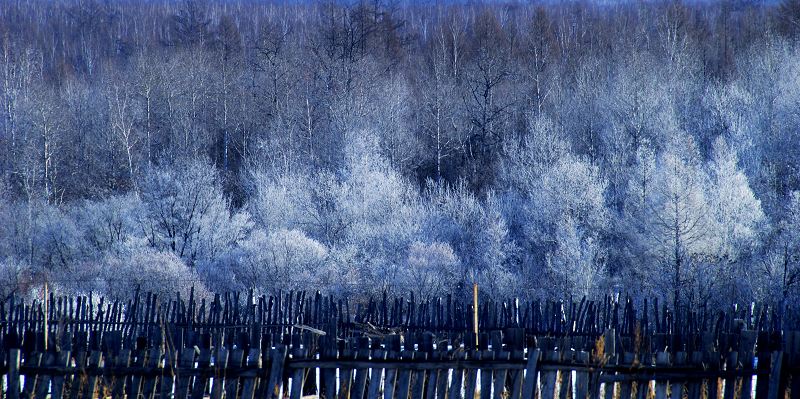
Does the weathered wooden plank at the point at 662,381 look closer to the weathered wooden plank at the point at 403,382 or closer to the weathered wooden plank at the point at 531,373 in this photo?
the weathered wooden plank at the point at 531,373

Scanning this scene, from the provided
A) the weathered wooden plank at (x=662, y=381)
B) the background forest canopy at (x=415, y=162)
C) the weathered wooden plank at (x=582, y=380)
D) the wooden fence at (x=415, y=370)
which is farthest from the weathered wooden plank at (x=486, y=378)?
the background forest canopy at (x=415, y=162)

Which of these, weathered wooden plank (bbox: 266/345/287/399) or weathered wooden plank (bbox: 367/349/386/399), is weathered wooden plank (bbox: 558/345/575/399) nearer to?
weathered wooden plank (bbox: 367/349/386/399)

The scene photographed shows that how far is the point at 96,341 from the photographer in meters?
9.34

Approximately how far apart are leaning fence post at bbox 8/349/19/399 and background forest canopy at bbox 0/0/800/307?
733 inches

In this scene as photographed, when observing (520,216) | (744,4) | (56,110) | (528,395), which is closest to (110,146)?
(56,110)

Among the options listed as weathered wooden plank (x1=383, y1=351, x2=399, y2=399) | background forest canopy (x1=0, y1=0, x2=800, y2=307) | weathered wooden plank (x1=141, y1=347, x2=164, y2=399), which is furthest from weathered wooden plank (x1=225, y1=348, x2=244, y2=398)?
background forest canopy (x1=0, y1=0, x2=800, y2=307)

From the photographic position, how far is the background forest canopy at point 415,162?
3009 centimetres

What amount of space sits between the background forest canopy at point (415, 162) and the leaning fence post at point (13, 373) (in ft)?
61.1

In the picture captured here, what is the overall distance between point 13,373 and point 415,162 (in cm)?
3749

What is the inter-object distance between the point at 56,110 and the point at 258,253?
22.0 m

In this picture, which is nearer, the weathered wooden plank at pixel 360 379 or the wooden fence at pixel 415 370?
the wooden fence at pixel 415 370

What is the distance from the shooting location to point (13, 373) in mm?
7359

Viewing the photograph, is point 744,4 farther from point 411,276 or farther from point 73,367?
point 73,367

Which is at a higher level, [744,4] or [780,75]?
[744,4]
